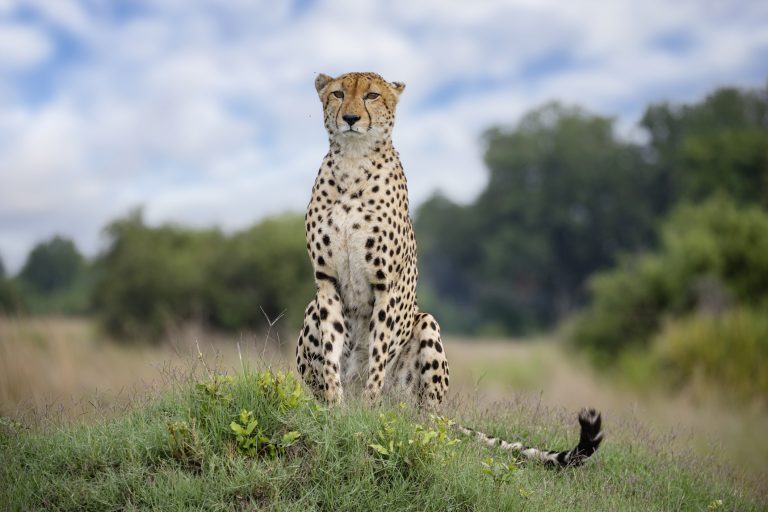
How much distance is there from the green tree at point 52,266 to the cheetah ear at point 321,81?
16659 mm

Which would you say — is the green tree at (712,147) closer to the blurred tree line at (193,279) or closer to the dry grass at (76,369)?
the blurred tree line at (193,279)

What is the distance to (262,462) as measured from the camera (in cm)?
373

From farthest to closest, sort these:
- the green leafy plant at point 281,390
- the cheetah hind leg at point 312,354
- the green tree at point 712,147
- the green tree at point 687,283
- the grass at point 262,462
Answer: the green tree at point 712,147 < the green tree at point 687,283 < the cheetah hind leg at point 312,354 < the green leafy plant at point 281,390 < the grass at point 262,462

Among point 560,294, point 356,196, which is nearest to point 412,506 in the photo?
point 356,196

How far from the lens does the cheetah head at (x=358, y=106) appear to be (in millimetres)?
4113

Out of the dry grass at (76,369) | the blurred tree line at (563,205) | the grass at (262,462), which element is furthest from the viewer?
the blurred tree line at (563,205)

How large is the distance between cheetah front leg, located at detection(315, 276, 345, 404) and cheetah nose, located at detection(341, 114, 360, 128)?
80 centimetres

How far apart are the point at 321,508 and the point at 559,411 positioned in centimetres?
222

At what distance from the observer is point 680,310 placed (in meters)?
15.1

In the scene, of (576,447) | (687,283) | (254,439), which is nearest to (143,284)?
(687,283)

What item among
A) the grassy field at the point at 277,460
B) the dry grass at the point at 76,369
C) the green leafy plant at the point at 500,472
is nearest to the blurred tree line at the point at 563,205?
the dry grass at the point at 76,369

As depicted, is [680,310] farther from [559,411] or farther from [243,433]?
[243,433]

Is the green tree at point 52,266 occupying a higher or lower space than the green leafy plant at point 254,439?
higher

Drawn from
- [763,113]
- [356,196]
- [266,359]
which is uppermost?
[763,113]
